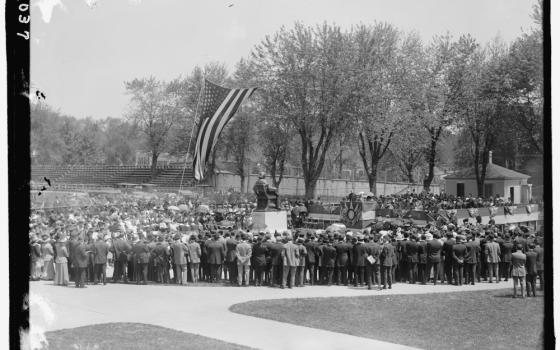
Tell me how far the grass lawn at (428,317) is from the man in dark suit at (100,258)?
5.05 m

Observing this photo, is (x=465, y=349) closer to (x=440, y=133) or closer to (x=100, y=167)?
(x=440, y=133)

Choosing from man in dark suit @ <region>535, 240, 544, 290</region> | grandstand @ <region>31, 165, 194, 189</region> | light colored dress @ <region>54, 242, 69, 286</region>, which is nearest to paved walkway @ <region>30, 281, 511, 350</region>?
light colored dress @ <region>54, 242, 69, 286</region>

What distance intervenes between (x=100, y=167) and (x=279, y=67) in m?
19.2

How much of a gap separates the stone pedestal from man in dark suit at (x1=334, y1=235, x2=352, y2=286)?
610 centimetres

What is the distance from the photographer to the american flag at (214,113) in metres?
22.2

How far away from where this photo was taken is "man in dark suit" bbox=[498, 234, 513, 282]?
19.2 m

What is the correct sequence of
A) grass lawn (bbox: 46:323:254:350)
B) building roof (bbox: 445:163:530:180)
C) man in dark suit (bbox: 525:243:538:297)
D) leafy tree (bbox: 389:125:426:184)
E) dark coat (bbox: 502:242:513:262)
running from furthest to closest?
building roof (bbox: 445:163:530:180) → leafy tree (bbox: 389:125:426:184) → dark coat (bbox: 502:242:513:262) → man in dark suit (bbox: 525:243:538:297) → grass lawn (bbox: 46:323:254:350)

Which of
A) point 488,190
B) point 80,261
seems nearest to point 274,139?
point 488,190

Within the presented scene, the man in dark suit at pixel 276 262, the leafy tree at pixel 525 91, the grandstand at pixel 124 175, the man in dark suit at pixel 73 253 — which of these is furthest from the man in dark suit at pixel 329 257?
the grandstand at pixel 124 175

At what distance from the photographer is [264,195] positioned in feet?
83.0

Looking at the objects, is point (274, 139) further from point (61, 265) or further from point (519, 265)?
point (519, 265)

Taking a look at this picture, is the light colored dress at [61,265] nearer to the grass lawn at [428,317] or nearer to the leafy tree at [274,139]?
the grass lawn at [428,317]

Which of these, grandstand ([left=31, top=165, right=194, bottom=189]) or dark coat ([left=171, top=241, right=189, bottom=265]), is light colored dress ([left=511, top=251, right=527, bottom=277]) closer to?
dark coat ([left=171, top=241, right=189, bottom=265])

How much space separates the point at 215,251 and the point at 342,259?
375 centimetres
